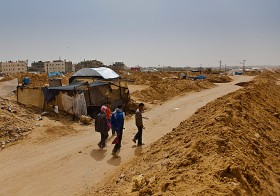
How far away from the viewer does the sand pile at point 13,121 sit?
10.9 metres

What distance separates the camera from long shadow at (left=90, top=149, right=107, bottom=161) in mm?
8943

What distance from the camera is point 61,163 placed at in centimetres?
866

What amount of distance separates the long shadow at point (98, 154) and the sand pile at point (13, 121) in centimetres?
338

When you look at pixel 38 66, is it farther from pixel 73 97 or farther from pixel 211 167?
pixel 211 167

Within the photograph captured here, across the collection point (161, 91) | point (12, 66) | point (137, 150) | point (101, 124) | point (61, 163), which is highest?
point (12, 66)

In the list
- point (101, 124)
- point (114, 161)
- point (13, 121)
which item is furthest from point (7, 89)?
point (114, 161)

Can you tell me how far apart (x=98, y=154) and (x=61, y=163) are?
1222 mm

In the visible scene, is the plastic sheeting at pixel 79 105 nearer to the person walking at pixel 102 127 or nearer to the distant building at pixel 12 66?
the person walking at pixel 102 127

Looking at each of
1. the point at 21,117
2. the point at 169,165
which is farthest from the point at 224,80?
the point at 169,165

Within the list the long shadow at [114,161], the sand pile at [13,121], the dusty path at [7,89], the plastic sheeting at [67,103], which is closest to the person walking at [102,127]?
the long shadow at [114,161]

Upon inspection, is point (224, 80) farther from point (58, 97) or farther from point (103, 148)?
point (103, 148)

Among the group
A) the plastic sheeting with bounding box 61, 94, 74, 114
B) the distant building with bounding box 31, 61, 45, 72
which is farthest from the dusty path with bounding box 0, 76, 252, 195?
the distant building with bounding box 31, 61, 45, 72

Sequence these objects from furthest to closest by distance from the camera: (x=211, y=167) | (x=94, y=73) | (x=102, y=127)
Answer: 1. (x=94, y=73)
2. (x=102, y=127)
3. (x=211, y=167)

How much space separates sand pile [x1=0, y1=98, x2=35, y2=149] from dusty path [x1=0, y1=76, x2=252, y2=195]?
78 cm
